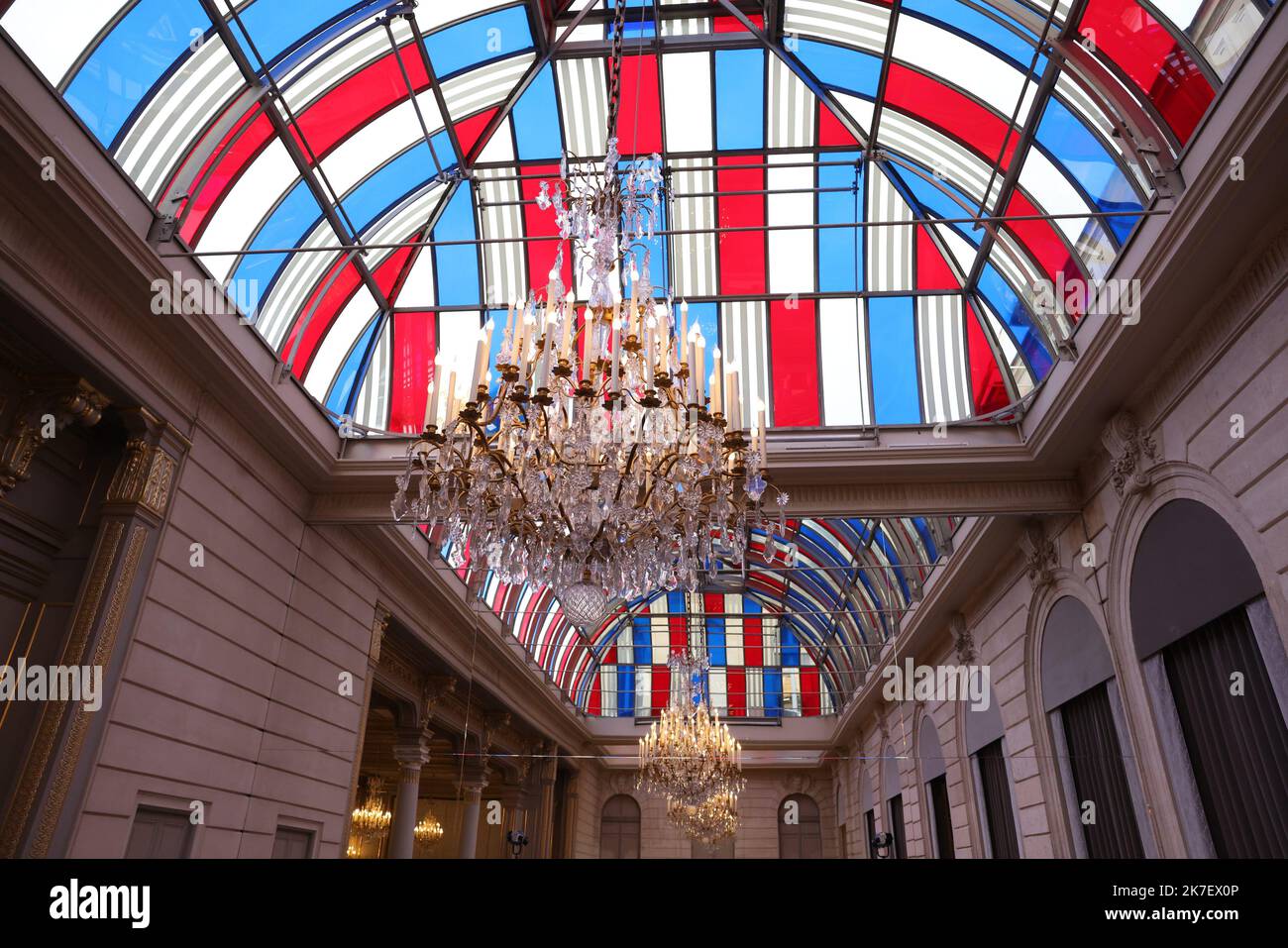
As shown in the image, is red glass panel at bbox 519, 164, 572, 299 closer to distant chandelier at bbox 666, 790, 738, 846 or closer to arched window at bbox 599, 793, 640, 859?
arched window at bbox 599, 793, 640, 859

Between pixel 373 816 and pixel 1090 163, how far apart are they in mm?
19383

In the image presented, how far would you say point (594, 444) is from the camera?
15.3 ft

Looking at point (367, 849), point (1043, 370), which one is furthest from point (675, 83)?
point (367, 849)

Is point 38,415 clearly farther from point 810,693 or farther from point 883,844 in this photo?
point 883,844

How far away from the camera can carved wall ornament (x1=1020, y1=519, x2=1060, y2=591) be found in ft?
27.6

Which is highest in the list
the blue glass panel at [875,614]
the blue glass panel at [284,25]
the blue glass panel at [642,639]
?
the blue glass panel at [284,25]

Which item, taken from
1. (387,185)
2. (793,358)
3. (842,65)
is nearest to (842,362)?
(793,358)

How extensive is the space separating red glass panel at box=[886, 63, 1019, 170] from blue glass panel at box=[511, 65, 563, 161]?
3.30 meters

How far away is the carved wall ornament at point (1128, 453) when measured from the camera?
20.9ft

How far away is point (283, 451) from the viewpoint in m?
7.61

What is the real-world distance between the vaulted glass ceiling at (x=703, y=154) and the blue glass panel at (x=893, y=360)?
1.0 inches

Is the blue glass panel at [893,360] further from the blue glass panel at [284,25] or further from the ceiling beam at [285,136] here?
the blue glass panel at [284,25]

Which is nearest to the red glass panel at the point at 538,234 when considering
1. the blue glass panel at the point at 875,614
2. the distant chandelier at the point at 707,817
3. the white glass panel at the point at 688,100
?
the white glass panel at the point at 688,100

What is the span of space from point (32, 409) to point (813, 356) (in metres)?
7.10
